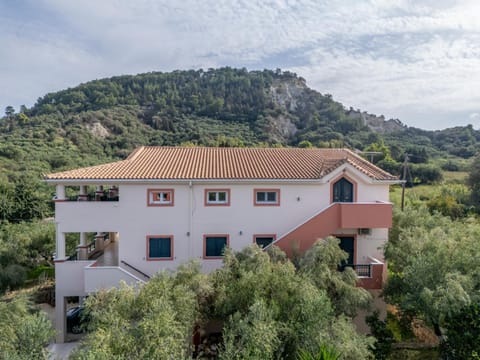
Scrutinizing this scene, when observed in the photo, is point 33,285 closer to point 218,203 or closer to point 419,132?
point 218,203

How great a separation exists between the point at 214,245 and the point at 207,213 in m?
2.32

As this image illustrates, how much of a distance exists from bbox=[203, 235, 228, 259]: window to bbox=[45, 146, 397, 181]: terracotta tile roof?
425 cm

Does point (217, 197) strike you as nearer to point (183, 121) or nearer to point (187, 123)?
point (187, 123)

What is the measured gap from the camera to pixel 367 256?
71.1ft

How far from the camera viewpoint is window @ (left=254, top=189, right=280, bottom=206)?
68.9 ft

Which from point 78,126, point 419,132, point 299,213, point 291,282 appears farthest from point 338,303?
point 419,132

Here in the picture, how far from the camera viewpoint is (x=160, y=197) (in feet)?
67.1

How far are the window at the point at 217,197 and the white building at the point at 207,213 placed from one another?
0.23ft

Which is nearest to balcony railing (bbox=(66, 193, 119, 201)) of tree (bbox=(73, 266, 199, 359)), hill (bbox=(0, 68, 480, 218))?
tree (bbox=(73, 266, 199, 359))

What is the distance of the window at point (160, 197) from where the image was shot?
20.2m

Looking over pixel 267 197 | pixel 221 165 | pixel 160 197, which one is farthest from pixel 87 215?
pixel 267 197

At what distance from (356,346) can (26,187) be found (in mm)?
51668

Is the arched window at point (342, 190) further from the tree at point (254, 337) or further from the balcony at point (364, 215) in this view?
the tree at point (254, 337)

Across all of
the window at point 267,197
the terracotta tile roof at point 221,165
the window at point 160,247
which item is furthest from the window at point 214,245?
the terracotta tile roof at point 221,165
